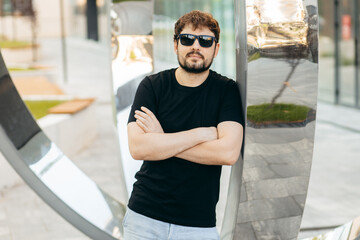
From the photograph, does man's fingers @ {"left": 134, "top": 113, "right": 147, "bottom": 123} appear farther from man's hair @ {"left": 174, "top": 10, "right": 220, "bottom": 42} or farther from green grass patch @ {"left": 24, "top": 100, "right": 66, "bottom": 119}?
green grass patch @ {"left": 24, "top": 100, "right": 66, "bottom": 119}

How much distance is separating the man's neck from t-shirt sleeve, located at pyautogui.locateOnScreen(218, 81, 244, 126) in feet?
0.46

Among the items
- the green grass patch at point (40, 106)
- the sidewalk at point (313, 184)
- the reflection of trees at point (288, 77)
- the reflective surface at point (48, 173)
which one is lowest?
the sidewalk at point (313, 184)

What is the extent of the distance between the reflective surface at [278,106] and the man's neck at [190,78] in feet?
0.77

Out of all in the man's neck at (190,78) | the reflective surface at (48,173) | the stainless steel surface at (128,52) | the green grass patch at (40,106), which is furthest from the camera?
the green grass patch at (40,106)

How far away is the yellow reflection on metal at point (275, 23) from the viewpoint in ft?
10.3

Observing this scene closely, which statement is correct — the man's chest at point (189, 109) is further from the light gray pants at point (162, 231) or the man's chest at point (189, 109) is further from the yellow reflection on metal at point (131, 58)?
the yellow reflection on metal at point (131, 58)

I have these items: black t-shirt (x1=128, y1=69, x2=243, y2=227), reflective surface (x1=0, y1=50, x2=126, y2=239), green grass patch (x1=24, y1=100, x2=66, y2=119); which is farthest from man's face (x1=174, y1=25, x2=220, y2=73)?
green grass patch (x1=24, y1=100, x2=66, y2=119)

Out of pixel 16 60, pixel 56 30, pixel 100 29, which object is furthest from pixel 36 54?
pixel 56 30

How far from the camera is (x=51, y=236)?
5973mm

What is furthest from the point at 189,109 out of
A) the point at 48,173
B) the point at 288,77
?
the point at 48,173

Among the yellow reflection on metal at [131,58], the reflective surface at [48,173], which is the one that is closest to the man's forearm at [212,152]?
the reflective surface at [48,173]

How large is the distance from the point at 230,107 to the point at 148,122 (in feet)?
1.40

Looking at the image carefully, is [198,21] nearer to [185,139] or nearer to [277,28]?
[277,28]

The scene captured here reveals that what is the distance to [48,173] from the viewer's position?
4977 mm
